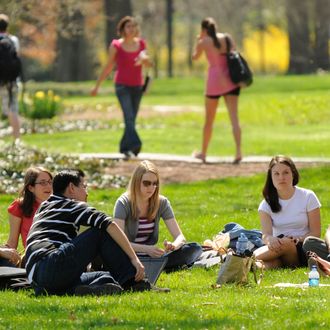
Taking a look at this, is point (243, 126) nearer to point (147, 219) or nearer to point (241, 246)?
point (147, 219)

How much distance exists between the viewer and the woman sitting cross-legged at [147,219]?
10.2 meters

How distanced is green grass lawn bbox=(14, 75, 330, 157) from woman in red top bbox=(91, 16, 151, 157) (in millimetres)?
1730

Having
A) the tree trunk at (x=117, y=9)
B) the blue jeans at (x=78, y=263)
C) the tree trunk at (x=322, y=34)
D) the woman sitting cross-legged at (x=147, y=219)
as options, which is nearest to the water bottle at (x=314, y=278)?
the blue jeans at (x=78, y=263)

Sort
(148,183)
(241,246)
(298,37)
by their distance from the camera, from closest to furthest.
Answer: (241,246) → (148,183) → (298,37)

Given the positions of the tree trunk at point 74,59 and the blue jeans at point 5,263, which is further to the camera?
the tree trunk at point 74,59

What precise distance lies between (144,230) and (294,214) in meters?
1.22

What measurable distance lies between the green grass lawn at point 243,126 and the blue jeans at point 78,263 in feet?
33.8

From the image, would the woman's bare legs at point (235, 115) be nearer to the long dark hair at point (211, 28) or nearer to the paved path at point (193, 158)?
the paved path at point (193, 158)

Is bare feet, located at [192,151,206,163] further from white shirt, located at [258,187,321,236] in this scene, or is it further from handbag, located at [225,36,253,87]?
white shirt, located at [258,187,321,236]

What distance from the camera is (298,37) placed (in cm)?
5031

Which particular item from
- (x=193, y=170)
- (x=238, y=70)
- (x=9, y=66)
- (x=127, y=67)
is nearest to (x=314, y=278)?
(x=193, y=170)

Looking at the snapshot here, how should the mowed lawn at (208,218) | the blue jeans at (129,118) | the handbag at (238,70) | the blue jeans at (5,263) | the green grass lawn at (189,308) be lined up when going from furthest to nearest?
the blue jeans at (129,118) < the handbag at (238,70) < the blue jeans at (5,263) < the mowed lawn at (208,218) < the green grass lawn at (189,308)

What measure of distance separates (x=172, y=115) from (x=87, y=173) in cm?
1169

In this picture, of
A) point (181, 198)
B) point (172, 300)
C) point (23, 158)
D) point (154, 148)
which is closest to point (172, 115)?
point (154, 148)
